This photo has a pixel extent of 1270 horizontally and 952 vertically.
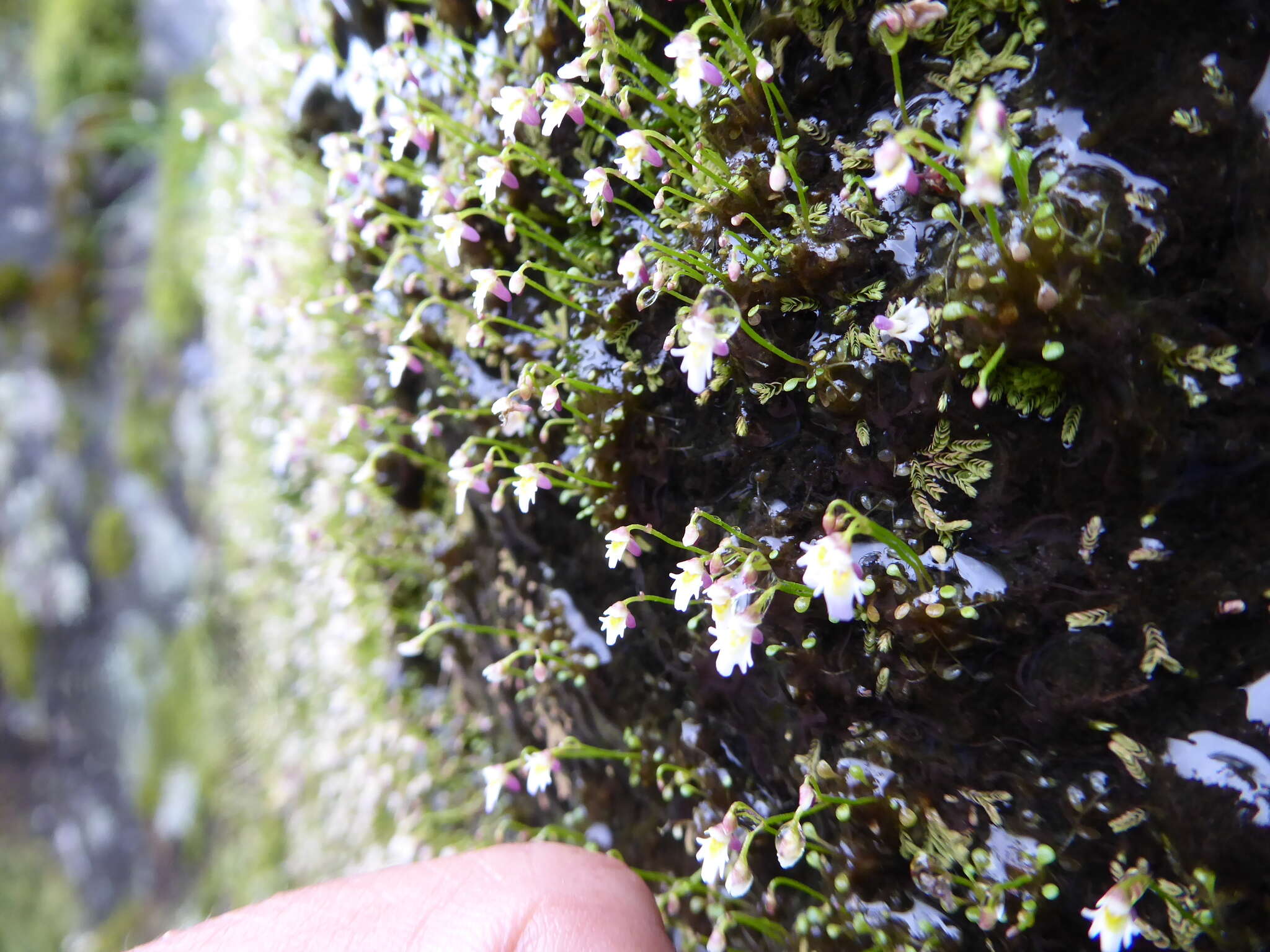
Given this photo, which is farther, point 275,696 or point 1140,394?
point 275,696

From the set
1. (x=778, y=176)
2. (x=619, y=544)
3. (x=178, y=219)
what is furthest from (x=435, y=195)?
(x=178, y=219)

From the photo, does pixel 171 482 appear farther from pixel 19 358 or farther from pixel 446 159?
pixel 446 159

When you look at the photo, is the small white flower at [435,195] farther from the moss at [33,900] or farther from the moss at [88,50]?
the moss at [33,900]

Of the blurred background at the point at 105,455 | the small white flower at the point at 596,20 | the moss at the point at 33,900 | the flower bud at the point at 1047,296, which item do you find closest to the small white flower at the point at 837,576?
the flower bud at the point at 1047,296

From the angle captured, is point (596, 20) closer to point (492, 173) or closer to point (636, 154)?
point (636, 154)

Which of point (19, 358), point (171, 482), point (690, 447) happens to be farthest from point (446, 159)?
point (19, 358)

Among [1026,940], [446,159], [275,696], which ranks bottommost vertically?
[275,696]

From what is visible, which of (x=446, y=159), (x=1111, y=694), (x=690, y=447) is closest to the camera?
(x=1111, y=694)
